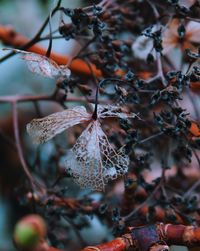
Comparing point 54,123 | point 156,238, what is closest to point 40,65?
point 54,123

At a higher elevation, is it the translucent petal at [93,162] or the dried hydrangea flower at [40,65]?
the dried hydrangea flower at [40,65]

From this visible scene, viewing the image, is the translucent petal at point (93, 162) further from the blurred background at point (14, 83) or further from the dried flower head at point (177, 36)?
the blurred background at point (14, 83)

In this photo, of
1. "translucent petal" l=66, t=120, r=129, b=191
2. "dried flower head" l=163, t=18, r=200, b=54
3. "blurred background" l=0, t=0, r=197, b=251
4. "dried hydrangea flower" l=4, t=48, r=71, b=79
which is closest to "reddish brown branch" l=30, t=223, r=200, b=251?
"translucent petal" l=66, t=120, r=129, b=191

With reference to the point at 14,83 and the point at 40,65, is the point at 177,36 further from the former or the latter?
the point at 14,83

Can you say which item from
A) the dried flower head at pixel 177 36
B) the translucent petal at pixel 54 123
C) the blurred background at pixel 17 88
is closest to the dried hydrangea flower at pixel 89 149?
the translucent petal at pixel 54 123

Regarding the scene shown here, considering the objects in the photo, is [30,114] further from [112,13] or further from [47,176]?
[112,13]

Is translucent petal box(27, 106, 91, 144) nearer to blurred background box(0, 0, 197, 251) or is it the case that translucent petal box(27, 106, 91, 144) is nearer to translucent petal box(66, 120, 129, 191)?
translucent petal box(66, 120, 129, 191)

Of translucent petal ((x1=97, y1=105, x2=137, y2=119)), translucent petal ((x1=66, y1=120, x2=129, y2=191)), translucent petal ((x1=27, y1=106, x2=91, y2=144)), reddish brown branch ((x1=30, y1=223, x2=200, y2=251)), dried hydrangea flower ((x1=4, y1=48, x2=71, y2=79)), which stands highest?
dried hydrangea flower ((x1=4, y1=48, x2=71, y2=79))

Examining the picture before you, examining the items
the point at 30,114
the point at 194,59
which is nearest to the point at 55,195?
the point at 194,59

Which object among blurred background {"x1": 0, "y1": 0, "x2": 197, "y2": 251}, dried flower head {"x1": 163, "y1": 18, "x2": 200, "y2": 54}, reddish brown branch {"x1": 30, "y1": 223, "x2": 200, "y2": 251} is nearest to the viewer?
reddish brown branch {"x1": 30, "y1": 223, "x2": 200, "y2": 251}
